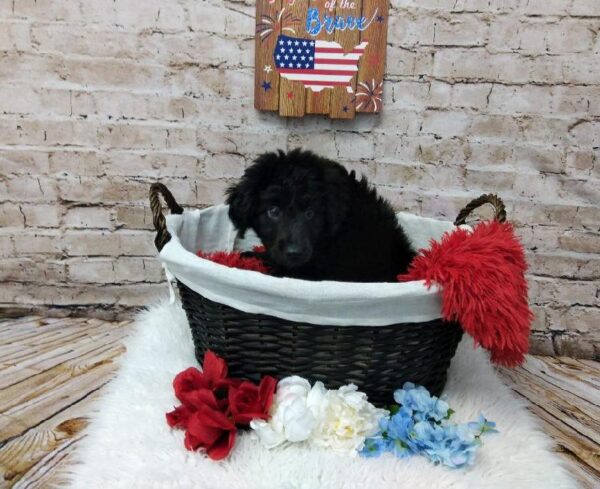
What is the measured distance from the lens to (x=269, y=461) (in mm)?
853

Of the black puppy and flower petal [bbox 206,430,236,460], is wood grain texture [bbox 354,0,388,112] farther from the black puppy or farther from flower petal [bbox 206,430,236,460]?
flower petal [bbox 206,430,236,460]

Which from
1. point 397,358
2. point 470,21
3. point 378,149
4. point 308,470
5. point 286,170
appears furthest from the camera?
point 378,149

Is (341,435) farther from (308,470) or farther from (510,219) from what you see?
(510,219)

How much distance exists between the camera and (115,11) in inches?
63.1

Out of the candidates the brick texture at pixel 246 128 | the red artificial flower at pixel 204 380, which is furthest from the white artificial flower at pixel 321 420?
the brick texture at pixel 246 128

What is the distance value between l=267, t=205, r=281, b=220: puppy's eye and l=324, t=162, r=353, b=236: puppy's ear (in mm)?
130

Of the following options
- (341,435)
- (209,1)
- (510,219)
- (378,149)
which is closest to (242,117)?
(209,1)

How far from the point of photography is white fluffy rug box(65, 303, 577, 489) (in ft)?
2.64

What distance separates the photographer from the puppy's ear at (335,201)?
1167mm

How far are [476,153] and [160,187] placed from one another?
1.11 metres

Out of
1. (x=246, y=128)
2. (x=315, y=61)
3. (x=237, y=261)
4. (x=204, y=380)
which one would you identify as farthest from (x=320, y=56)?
(x=204, y=380)

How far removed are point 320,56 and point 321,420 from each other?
3.85 feet

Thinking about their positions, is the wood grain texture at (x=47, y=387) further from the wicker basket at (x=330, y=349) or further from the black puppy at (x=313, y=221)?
the black puppy at (x=313, y=221)

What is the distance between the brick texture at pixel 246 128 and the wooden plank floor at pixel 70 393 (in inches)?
8.2
